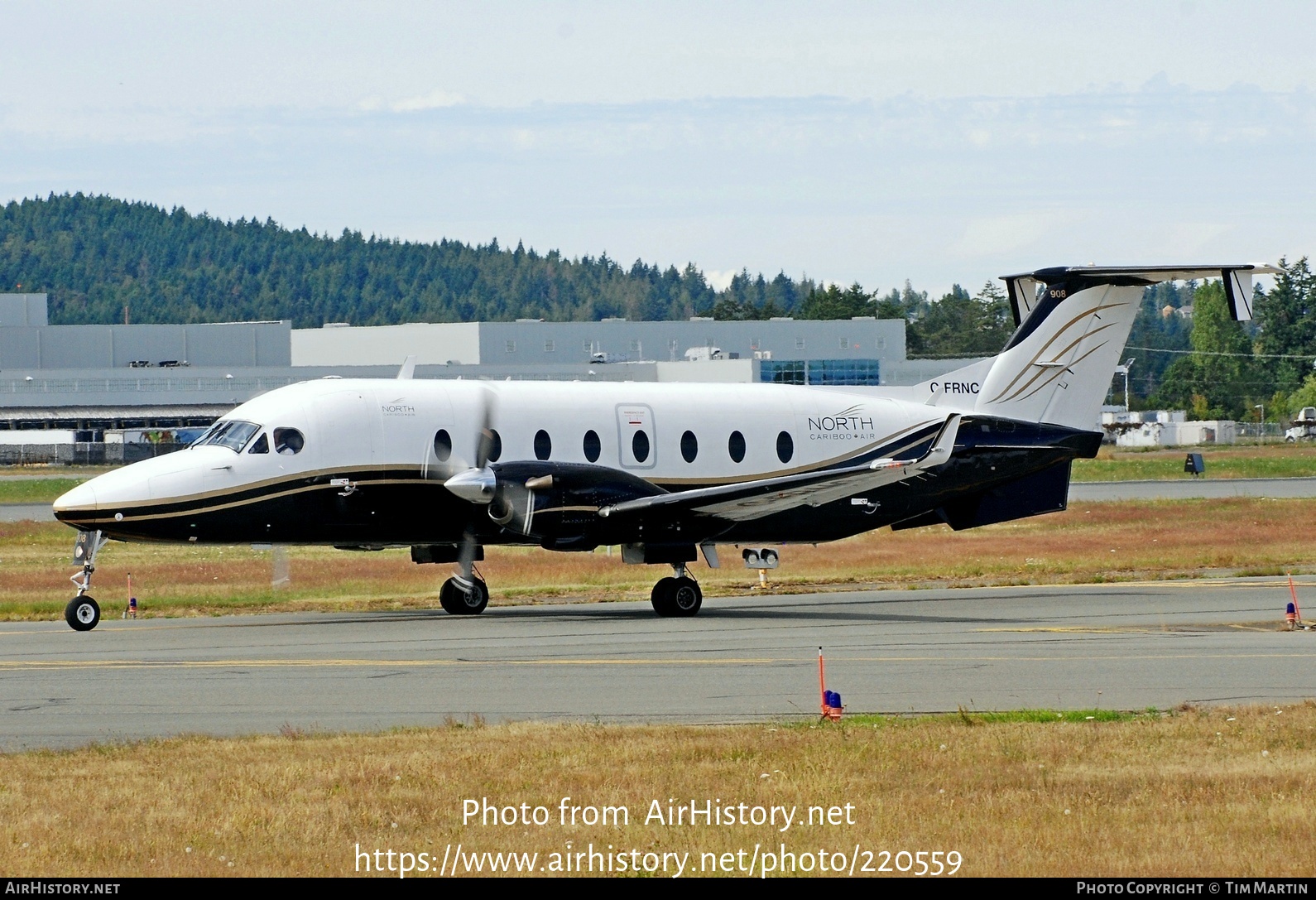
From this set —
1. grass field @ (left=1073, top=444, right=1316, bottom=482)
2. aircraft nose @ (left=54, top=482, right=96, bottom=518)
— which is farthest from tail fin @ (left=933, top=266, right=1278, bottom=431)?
grass field @ (left=1073, top=444, right=1316, bottom=482)

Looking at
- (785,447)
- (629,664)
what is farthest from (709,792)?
(785,447)

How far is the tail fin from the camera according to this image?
31.1m

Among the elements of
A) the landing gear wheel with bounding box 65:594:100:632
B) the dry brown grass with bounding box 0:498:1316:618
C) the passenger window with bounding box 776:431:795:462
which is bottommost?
the dry brown grass with bounding box 0:498:1316:618

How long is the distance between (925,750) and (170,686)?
9.10 metres

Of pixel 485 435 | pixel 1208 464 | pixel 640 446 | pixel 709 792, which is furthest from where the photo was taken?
pixel 1208 464

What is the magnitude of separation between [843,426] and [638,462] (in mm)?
4356

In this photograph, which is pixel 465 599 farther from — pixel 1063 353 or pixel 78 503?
pixel 1063 353

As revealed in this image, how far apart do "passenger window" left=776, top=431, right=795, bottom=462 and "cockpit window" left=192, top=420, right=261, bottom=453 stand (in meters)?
9.38

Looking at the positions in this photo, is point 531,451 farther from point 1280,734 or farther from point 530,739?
point 1280,734

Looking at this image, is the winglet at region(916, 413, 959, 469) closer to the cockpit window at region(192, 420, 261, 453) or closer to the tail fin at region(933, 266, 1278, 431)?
the tail fin at region(933, 266, 1278, 431)

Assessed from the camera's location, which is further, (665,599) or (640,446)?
(640,446)

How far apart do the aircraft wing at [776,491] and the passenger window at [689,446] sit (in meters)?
0.95

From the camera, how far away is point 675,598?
27109 millimetres

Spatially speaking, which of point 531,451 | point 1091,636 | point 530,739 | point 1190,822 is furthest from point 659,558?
point 1190,822
